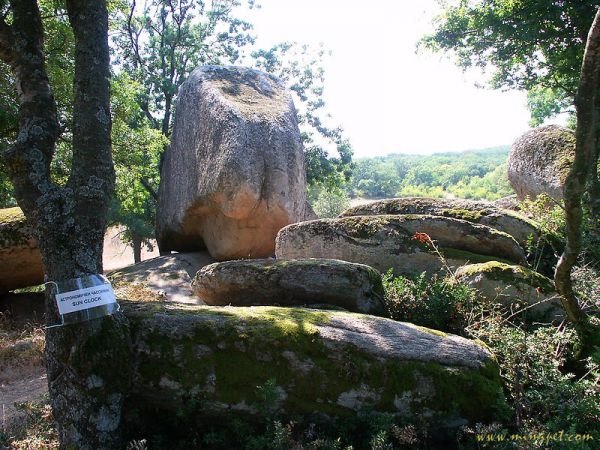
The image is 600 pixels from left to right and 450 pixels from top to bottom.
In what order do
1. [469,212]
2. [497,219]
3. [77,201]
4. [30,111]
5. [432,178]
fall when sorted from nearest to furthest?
1. [77,201]
2. [30,111]
3. [497,219]
4. [469,212]
5. [432,178]

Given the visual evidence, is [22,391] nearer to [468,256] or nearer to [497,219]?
[468,256]

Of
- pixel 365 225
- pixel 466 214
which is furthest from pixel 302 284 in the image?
pixel 466 214

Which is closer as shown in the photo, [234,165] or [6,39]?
[6,39]

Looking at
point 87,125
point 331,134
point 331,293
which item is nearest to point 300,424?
point 331,293

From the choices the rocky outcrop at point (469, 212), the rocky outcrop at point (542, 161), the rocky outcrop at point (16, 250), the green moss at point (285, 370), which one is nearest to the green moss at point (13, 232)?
the rocky outcrop at point (16, 250)

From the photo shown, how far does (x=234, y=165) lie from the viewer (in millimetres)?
10070

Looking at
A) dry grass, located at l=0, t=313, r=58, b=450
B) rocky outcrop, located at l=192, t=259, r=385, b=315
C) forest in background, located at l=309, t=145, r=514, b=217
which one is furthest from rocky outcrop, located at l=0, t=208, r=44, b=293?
forest in background, located at l=309, t=145, r=514, b=217

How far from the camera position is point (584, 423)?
14.1 feet

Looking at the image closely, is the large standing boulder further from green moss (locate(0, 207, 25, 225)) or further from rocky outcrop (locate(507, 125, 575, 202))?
rocky outcrop (locate(507, 125, 575, 202))

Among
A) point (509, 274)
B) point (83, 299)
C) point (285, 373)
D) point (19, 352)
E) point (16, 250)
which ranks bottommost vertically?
point (19, 352)

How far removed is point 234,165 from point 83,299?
6.21 metres

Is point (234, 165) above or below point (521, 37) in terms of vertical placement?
below

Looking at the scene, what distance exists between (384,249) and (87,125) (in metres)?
4.86

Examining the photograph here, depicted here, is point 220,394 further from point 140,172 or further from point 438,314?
point 140,172
